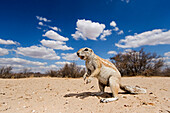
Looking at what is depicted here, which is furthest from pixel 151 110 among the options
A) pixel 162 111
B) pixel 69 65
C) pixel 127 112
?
pixel 69 65

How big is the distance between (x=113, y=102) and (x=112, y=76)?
921 mm

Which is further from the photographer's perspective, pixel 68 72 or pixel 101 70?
pixel 68 72

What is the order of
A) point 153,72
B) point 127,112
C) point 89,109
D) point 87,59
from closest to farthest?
point 127,112, point 89,109, point 87,59, point 153,72

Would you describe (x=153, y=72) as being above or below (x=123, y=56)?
below

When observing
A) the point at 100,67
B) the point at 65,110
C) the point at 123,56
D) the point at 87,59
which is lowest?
the point at 65,110

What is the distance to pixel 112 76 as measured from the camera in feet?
13.3

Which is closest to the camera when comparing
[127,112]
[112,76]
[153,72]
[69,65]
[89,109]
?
[127,112]

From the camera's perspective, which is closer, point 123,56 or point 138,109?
point 138,109

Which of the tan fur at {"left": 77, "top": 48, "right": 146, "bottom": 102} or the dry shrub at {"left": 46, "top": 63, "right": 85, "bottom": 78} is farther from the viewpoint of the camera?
the dry shrub at {"left": 46, "top": 63, "right": 85, "bottom": 78}

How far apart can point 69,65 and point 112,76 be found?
53.0ft

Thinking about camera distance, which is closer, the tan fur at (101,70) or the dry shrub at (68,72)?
the tan fur at (101,70)

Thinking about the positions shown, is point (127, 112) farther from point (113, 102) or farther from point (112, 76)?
point (112, 76)

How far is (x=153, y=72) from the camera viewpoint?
21141 millimetres

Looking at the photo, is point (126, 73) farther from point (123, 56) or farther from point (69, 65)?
point (69, 65)
